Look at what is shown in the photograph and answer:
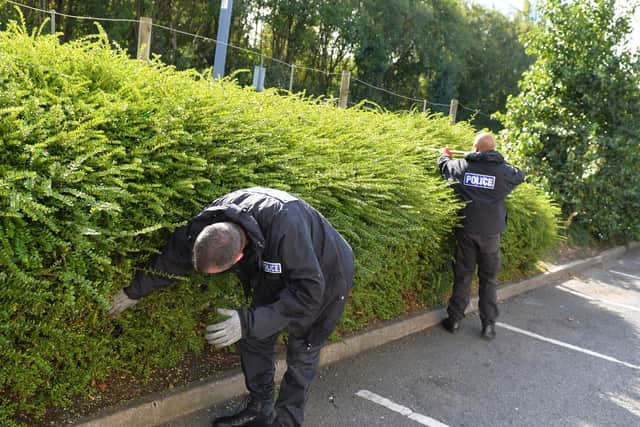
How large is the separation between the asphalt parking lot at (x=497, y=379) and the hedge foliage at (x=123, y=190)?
0.61 metres

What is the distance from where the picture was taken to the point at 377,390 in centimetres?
450

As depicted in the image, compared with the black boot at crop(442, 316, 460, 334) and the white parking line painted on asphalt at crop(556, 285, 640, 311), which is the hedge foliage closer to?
the black boot at crop(442, 316, 460, 334)

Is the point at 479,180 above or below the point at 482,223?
above

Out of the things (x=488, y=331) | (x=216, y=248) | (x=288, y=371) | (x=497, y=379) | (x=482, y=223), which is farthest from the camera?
(x=488, y=331)

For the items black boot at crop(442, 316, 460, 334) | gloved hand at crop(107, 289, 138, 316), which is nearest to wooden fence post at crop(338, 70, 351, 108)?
black boot at crop(442, 316, 460, 334)

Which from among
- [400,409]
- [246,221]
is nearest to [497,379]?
[400,409]

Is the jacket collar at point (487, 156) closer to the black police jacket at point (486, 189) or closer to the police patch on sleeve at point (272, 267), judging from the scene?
the black police jacket at point (486, 189)

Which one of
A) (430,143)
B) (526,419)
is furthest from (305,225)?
(430,143)

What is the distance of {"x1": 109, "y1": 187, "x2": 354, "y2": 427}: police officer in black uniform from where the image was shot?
3041 mm

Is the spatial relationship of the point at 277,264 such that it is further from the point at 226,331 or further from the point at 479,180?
the point at 479,180

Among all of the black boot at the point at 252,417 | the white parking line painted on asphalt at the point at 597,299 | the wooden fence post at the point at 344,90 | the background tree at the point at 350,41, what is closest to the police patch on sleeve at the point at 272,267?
the black boot at the point at 252,417

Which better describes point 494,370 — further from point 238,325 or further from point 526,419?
point 238,325

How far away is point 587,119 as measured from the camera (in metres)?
11.4

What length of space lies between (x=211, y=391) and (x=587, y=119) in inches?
402
